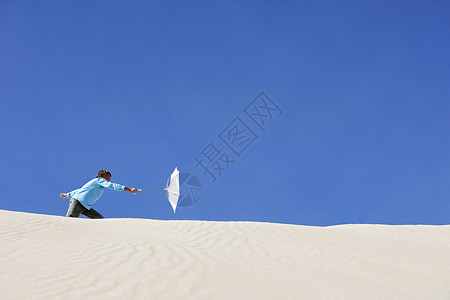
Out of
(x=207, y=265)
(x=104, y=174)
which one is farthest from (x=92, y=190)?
(x=207, y=265)

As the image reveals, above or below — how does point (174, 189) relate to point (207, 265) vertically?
above

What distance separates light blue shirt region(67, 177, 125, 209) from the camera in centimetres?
952

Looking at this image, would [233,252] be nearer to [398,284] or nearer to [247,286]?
[247,286]

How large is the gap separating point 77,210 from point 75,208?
0.08m

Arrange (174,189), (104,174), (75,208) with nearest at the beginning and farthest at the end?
(75,208), (104,174), (174,189)

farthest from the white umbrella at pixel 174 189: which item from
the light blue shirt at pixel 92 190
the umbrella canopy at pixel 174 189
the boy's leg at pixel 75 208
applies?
the boy's leg at pixel 75 208

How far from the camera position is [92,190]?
958 centimetres

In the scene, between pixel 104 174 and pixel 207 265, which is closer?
pixel 207 265

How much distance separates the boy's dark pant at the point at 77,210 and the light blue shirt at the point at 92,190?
0.41ft

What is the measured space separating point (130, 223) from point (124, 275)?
174 inches

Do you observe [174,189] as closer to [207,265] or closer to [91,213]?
[91,213]

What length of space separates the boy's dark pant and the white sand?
7.07 ft

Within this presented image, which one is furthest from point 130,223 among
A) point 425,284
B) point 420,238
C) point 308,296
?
point 420,238

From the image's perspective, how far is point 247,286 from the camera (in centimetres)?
406
